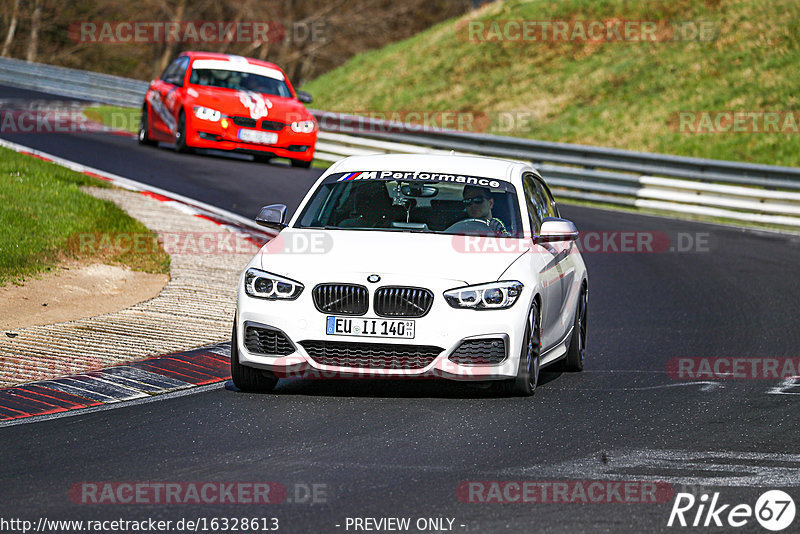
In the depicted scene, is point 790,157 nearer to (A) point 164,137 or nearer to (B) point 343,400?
(A) point 164,137

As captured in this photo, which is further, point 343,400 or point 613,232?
point 613,232

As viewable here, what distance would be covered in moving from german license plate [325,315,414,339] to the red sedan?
570 inches

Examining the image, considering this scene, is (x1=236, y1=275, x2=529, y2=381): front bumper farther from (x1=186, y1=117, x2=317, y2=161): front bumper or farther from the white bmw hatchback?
(x1=186, y1=117, x2=317, y2=161): front bumper

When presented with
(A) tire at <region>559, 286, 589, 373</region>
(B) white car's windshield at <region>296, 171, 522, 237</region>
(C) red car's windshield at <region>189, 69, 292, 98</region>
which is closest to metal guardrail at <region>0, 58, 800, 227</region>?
(C) red car's windshield at <region>189, 69, 292, 98</region>

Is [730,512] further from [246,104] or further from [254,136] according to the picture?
[246,104]

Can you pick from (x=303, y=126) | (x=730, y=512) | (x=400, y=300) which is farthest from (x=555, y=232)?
(x=303, y=126)

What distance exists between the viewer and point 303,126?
22938 millimetres

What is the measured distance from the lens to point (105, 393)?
338 inches

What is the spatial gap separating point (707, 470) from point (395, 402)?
2.32m

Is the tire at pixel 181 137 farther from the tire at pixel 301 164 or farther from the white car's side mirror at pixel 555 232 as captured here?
the white car's side mirror at pixel 555 232

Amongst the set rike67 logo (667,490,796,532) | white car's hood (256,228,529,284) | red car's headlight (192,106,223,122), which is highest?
white car's hood (256,228,529,284)

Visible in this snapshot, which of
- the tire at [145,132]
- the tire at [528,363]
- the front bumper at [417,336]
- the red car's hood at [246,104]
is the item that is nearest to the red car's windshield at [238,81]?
the red car's hood at [246,104]

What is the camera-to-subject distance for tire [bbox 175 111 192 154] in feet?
74.9

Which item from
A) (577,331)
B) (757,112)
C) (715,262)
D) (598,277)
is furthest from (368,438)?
(757,112)
